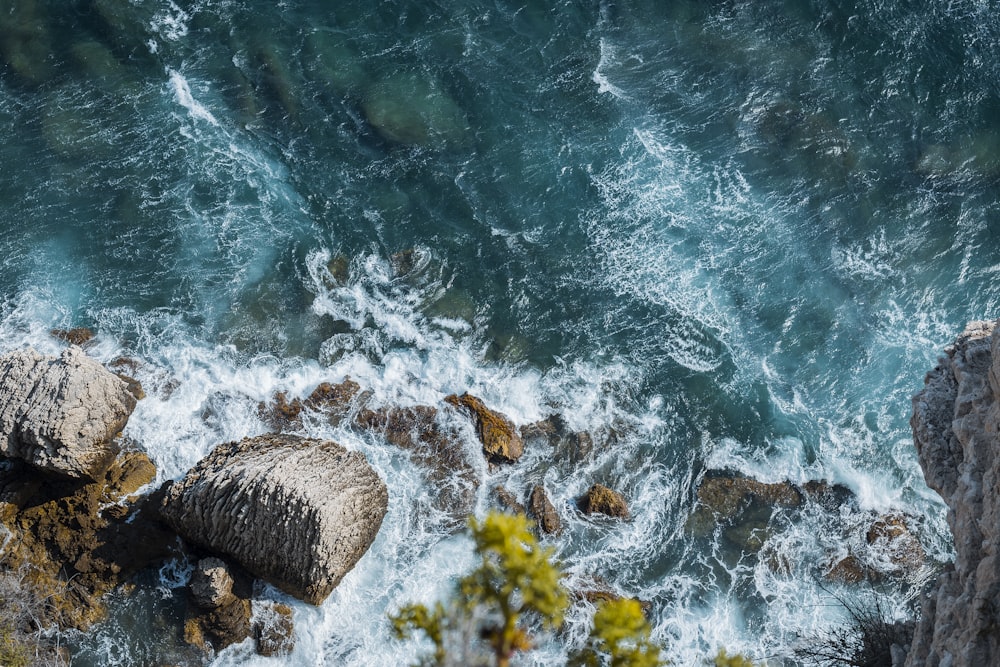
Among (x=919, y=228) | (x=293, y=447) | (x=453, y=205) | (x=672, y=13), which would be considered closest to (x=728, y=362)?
(x=919, y=228)

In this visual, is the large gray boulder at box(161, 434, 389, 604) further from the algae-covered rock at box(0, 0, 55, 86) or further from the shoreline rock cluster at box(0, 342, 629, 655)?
the algae-covered rock at box(0, 0, 55, 86)

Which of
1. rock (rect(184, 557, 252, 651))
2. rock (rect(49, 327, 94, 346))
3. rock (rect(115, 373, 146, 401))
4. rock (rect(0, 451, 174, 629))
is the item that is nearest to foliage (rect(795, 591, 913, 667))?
rock (rect(184, 557, 252, 651))

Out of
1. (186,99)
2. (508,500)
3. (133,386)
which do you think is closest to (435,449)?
(508,500)

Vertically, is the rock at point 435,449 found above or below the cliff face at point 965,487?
below

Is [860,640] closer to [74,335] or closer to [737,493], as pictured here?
[737,493]

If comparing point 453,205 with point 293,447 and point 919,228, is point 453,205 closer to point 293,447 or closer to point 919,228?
point 293,447

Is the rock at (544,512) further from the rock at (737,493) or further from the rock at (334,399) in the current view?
the rock at (334,399)

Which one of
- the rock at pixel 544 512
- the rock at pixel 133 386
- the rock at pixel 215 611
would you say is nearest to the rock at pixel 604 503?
the rock at pixel 544 512
